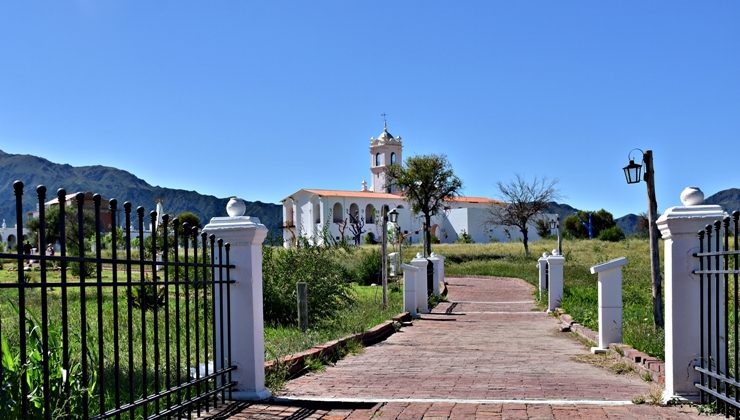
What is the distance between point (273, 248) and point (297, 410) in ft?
24.9

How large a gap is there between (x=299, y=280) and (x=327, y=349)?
3441mm

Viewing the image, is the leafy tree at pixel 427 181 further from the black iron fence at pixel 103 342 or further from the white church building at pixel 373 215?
the black iron fence at pixel 103 342

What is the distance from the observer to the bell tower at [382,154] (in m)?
97.9

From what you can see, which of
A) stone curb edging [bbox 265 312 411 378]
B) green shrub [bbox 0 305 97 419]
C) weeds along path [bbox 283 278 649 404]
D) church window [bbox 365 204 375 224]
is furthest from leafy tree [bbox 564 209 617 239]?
green shrub [bbox 0 305 97 419]

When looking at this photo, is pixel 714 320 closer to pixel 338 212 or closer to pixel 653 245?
pixel 653 245

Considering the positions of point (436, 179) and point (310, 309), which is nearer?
point (310, 309)

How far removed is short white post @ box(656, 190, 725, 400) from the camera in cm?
579

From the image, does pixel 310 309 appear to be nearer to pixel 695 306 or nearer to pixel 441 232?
pixel 695 306

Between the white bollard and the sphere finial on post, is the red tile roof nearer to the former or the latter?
the white bollard

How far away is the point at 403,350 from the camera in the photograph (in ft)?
36.0

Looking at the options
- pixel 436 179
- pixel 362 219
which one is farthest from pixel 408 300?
pixel 362 219

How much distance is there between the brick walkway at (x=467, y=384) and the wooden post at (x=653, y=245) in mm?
1389

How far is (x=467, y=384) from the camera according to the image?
7570mm

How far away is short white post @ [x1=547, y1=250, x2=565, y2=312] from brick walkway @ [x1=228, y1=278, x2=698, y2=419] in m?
3.98
